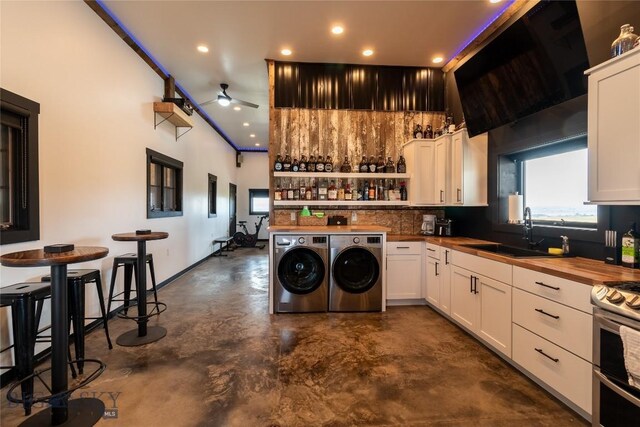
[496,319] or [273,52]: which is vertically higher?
[273,52]

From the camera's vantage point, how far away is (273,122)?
13.5 ft

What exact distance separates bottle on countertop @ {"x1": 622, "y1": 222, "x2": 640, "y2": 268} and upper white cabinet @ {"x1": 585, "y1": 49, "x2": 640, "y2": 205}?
344 millimetres

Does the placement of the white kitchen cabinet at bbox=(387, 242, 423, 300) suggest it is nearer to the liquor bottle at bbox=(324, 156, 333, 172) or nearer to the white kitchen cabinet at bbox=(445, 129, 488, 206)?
the white kitchen cabinet at bbox=(445, 129, 488, 206)

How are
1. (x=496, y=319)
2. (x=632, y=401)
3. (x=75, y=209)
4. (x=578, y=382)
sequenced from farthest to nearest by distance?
(x=75, y=209), (x=496, y=319), (x=578, y=382), (x=632, y=401)

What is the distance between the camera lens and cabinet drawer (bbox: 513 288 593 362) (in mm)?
1668

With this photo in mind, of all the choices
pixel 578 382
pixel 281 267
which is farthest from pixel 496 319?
pixel 281 267

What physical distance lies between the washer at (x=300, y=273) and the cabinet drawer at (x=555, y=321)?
76.8 inches

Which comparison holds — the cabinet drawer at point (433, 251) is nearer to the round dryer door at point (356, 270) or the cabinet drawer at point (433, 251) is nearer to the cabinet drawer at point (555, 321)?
the round dryer door at point (356, 270)

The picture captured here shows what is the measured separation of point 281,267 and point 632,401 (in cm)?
286

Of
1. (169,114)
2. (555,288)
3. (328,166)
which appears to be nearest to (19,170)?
(169,114)

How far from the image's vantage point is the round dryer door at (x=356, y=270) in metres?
3.53

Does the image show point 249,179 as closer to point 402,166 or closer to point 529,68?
point 402,166

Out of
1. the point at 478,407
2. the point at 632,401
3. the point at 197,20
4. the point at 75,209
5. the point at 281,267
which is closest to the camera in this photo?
the point at 632,401

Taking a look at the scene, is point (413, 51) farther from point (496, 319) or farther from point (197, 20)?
point (496, 319)
